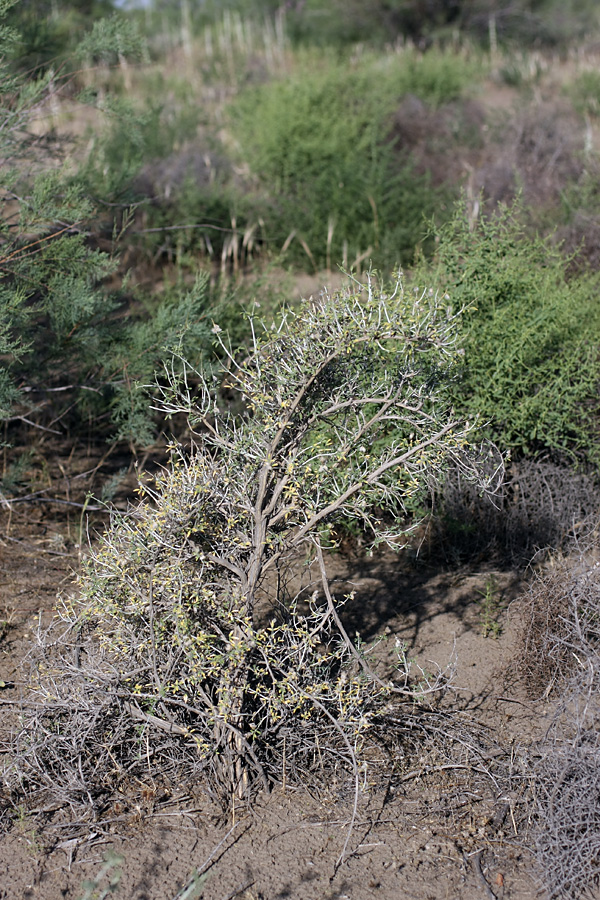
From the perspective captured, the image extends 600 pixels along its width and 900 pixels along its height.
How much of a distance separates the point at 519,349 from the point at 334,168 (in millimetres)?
5065

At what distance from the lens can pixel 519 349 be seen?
496 centimetres

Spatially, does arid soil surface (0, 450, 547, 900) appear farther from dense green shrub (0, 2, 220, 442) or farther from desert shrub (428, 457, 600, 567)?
dense green shrub (0, 2, 220, 442)

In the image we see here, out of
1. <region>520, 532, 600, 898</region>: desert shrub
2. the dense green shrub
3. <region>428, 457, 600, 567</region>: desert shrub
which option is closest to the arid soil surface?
<region>520, 532, 600, 898</region>: desert shrub

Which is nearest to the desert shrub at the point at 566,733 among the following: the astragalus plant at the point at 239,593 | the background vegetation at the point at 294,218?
the background vegetation at the point at 294,218

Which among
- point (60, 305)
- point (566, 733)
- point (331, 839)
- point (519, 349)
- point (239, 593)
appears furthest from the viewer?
point (519, 349)

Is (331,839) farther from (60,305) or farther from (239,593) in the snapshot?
(60,305)

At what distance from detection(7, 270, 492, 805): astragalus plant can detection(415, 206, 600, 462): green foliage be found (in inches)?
64.1

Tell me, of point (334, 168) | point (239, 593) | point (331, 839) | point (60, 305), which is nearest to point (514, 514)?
point (239, 593)

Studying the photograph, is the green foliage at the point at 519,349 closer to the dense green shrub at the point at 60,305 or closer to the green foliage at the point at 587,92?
the dense green shrub at the point at 60,305

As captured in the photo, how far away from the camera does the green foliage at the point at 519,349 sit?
497 cm

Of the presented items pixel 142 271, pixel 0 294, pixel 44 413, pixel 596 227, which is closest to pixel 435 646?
pixel 0 294

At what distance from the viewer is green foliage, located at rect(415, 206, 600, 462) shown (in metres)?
4.97

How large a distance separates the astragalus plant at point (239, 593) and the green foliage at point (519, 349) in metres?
1.63

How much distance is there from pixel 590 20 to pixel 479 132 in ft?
36.7
